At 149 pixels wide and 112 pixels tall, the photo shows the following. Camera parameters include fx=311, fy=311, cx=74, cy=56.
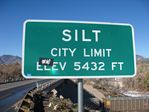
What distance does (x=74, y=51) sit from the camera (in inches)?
111

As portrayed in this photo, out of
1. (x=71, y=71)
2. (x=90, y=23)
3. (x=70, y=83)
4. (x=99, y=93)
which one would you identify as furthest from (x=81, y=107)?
(x=70, y=83)

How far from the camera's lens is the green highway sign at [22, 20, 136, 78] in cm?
274

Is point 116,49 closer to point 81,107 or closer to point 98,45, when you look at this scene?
point 98,45

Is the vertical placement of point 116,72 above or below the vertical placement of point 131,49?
below

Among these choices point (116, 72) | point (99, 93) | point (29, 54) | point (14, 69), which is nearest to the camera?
point (29, 54)

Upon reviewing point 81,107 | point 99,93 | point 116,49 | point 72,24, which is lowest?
point 99,93

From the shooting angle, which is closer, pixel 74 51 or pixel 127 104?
pixel 74 51

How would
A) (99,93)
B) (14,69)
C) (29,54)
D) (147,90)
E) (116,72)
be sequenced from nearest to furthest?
1. (29,54)
2. (116,72)
3. (99,93)
4. (147,90)
5. (14,69)

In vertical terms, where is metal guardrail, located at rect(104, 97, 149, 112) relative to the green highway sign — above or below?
below

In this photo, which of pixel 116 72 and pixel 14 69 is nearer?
pixel 116 72

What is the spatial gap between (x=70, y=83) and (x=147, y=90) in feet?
69.4

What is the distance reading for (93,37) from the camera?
2.89 m

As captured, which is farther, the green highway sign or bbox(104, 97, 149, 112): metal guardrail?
bbox(104, 97, 149, 112): metal guardrail

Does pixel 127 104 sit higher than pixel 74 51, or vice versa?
pixel 74 51
